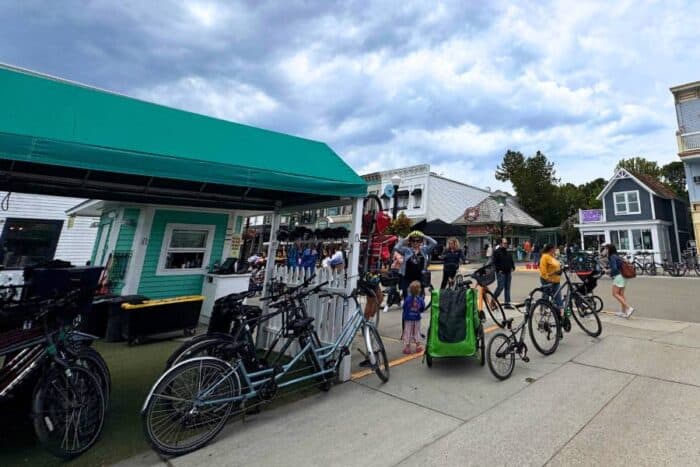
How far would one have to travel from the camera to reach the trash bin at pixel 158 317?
205 inches

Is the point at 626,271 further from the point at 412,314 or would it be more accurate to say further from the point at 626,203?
the point at 626,203

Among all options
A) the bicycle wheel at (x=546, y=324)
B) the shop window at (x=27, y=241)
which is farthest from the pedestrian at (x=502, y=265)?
the shop window at (x=27, y=241)

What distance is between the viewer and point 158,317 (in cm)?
540

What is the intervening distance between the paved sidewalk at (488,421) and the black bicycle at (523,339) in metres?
0.17

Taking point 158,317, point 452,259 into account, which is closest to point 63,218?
point 158,317

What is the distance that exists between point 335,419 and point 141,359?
11.0 feet

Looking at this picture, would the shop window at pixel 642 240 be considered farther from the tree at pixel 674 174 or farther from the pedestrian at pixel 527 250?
the tree at pixel 674 174

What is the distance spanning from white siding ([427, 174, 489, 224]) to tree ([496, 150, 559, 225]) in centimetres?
533

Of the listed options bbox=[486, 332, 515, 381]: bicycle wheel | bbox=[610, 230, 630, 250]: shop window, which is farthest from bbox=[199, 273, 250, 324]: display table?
bbox=[610, 230, 630, 250]: shop window

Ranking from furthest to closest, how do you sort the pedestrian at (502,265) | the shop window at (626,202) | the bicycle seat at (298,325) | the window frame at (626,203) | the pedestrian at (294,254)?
the shop window at (626,202) → the window frame at (626,203) → the pedestrian at (502,265) → the pedestrian at (294,254) → the bicycle seat at (298,325)

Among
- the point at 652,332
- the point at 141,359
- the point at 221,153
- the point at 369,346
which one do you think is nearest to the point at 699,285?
the point at 652,332

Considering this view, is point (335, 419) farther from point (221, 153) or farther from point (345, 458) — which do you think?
point (221, 153)

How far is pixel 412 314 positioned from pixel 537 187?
1323 inches

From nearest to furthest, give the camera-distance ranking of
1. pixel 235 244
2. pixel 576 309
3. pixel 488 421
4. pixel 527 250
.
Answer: pixel 488 421 < pixel 576 309 < pixel 235 244 < pixel 527 250
